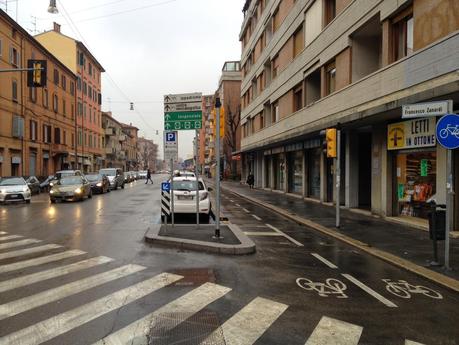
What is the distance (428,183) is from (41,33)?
183 feet

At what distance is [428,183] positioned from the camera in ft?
43.3

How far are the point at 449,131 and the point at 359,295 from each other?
11.4ft

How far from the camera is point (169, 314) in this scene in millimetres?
5316

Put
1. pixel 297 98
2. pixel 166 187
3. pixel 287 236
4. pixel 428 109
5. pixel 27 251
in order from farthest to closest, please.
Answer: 1. pixel 297 98
2. pixel 166 187
3. pixel 287 236
4. pixel 27 251
5. pixel 428 109

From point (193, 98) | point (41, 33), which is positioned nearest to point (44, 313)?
point (193, 98)

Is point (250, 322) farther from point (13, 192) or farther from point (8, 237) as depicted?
point (13, 192)

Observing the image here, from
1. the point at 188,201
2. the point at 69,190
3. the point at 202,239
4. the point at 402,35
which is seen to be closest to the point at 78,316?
the point at 202,239

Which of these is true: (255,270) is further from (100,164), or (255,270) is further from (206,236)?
(100,164)

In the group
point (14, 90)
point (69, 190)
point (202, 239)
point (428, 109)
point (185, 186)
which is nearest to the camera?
point (428, 109)

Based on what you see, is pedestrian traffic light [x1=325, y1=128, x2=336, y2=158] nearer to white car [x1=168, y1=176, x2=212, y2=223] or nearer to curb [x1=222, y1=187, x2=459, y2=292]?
curb [x1=222, y1=187, x2=459, y2=292]

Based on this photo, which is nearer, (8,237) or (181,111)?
(8,237)

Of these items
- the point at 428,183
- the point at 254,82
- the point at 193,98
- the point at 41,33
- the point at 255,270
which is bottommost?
the point at 255,270

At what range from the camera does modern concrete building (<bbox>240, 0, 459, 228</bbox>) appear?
→ 11.8 meters

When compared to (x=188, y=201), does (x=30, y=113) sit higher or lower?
higher
